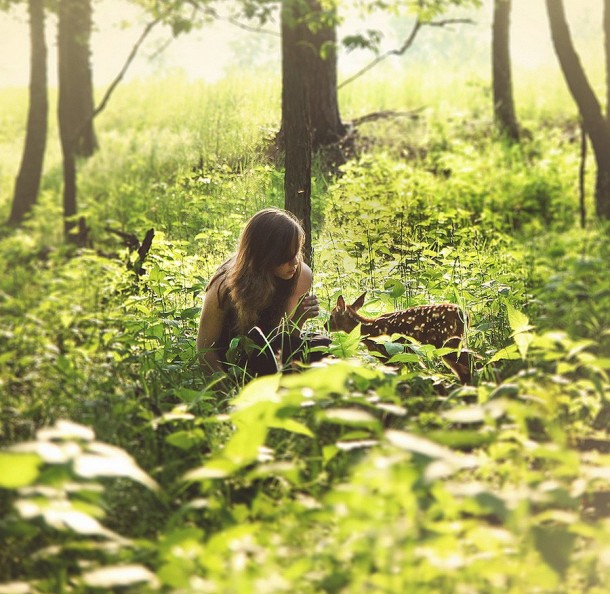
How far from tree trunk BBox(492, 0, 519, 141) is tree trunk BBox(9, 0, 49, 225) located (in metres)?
6.10

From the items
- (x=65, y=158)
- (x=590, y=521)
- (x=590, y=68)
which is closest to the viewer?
(x=590, y=521)

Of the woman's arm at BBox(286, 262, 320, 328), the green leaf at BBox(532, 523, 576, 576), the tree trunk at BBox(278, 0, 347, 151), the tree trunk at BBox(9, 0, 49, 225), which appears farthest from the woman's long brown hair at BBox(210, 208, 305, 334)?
the tree trunk at BBox(9, 0, 49, 225)

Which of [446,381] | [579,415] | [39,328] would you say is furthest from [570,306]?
[39,328]

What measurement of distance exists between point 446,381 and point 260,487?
1449 millimetres

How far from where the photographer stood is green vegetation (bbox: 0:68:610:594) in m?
1.73

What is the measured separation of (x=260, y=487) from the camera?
7.39 feet

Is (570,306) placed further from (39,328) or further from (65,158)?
(65,158)

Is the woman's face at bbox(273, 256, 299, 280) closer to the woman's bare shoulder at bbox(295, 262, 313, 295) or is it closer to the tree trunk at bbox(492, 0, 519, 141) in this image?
the woman's bare shoulder at bbox(295, 262, 313, 295)

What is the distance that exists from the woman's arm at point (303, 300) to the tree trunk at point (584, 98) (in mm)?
5195

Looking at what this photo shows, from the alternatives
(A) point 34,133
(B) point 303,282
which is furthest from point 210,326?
(A) point 34,133

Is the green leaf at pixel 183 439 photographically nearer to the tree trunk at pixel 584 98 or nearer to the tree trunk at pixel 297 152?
the tree trunk at pixel 297 152

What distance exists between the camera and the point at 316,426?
2.68m

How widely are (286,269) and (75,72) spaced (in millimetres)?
9066

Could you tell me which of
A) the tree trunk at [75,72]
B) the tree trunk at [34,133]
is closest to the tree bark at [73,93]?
the tree trunk at [75,72]
